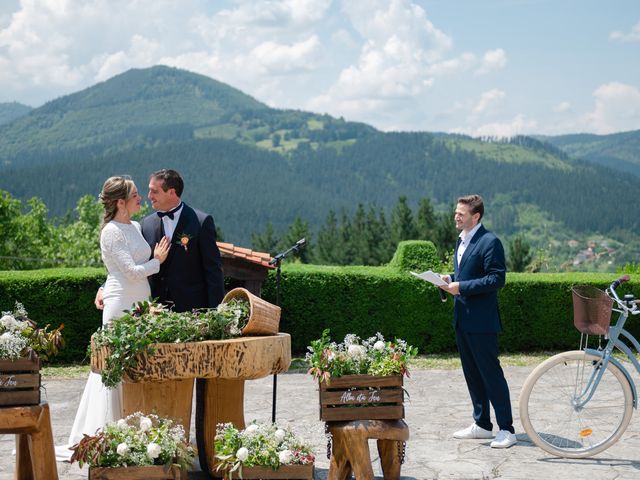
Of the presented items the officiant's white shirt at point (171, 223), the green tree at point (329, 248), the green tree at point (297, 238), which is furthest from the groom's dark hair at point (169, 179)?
the green tree at point (297, 238)

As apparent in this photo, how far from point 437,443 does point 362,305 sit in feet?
20.1

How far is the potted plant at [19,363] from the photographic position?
5.46 m

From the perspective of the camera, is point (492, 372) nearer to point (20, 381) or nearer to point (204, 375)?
point (204, 375)

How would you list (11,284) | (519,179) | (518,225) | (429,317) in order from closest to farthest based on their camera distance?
(11,284), (429,317), (518,225), (519,179)

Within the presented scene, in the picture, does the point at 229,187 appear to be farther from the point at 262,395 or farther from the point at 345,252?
the point at 262,395

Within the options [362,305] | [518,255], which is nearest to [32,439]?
[362,305]

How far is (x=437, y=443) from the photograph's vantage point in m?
7.27

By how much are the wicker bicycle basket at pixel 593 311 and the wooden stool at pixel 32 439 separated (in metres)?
3.90

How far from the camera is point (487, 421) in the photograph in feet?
24.1

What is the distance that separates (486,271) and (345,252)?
65.5 meters

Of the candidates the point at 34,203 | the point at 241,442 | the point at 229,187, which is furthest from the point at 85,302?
the point at 229,187

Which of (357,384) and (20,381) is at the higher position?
(20,381)

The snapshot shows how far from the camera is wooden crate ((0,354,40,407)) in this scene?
5449 mm

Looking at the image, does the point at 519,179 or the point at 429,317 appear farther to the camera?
the point at 519,179
